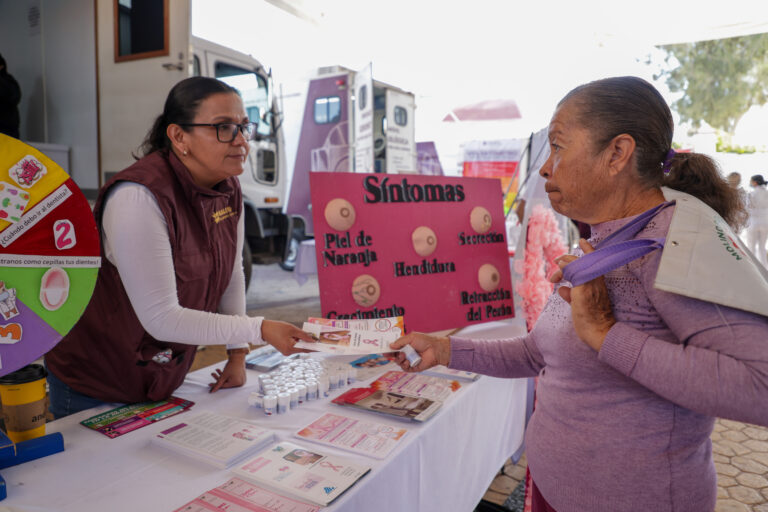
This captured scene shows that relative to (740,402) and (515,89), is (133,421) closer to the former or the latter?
(740,402)

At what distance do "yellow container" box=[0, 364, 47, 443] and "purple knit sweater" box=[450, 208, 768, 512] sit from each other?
46.4 inches

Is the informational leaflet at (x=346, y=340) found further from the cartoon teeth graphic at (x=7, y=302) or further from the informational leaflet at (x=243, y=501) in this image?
the cartoon teeth graphic at (x=7, y=302)

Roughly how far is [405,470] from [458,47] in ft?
28.3

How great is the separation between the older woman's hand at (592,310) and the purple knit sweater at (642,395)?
30 mm

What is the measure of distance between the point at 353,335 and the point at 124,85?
3.57 meters

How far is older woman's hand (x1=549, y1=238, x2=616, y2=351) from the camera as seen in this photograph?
943mm

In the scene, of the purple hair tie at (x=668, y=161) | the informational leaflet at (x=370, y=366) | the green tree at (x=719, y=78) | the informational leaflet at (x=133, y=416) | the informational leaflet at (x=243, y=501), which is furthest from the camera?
the green tree at (x=719, y=78)

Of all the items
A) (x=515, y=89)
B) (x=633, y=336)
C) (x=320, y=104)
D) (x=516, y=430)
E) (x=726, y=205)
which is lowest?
(x=516, y=430)

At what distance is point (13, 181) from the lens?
3.05 ft

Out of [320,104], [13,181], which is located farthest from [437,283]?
[320,104]

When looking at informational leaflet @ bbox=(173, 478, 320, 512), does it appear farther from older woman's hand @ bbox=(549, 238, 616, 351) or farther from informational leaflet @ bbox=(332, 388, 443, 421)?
older woman's hand @ bbox=(549, 238, 616, 351)

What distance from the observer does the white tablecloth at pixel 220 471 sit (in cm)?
97

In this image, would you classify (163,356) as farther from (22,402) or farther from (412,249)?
(412,249)

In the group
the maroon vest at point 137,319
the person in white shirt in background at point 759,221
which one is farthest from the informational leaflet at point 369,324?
the person in white shirt in background at point 759,221
